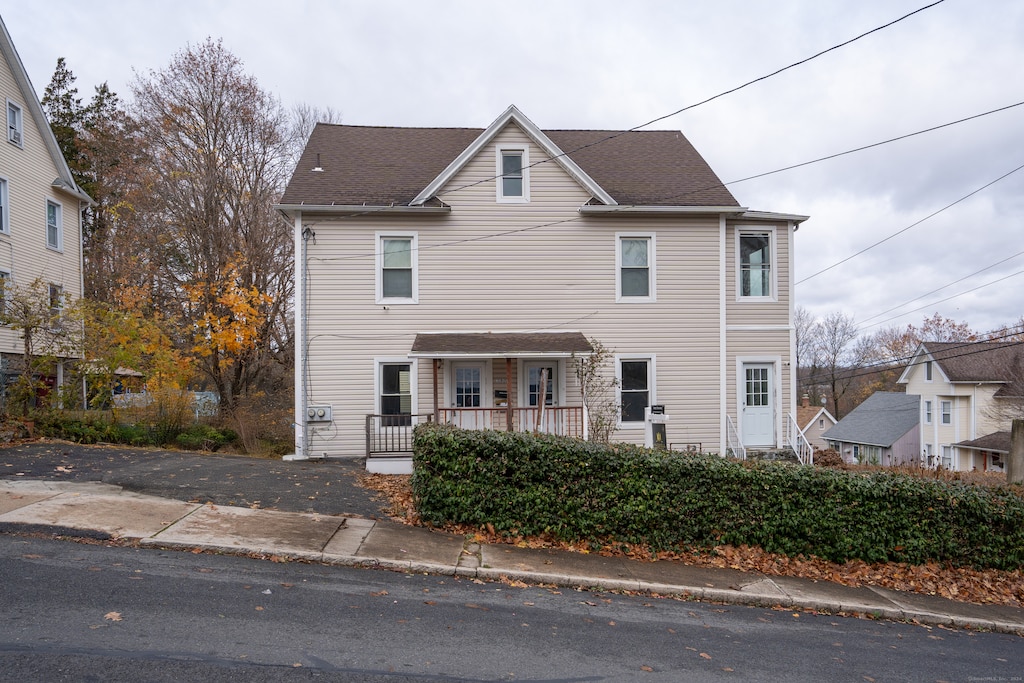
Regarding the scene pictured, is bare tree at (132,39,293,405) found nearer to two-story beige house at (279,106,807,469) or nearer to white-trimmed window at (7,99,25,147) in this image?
white-trimmed window at (7,99,25,147)

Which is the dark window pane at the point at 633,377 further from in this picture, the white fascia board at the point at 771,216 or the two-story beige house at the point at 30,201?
the two-story beige house at the point at 30,201

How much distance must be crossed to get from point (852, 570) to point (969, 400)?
1351 inches

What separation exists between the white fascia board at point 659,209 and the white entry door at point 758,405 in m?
3.80

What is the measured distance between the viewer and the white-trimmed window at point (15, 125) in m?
21.9

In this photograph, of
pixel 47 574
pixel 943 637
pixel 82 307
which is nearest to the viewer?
pixel 47 574

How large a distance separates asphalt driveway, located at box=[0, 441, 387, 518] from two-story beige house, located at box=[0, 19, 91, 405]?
34.5 feet

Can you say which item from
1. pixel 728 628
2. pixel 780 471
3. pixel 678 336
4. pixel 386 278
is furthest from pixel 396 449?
pixel 728 628

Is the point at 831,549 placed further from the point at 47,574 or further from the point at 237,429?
the point at 237,429

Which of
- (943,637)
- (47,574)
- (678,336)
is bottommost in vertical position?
(943,637)

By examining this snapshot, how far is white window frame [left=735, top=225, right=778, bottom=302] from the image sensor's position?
56.1 feet

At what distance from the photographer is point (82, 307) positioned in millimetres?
15984

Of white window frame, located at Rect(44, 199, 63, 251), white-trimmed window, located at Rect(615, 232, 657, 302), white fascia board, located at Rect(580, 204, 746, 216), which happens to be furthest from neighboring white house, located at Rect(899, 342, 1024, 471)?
white window frame, located at Rect(44, 199, 63, 251)

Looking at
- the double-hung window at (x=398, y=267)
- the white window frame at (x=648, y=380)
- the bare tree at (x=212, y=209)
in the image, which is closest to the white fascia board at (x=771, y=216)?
the white window frame at (x=648, y=380)

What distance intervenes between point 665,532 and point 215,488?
657 centimetres
